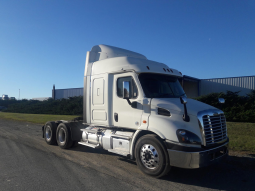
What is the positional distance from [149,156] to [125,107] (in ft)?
5.11

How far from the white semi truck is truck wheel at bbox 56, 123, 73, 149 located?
37 mm

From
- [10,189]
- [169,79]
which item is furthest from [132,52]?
[10,189]

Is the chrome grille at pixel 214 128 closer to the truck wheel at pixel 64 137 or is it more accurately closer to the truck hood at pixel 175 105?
the truck hood at pixel 175 105

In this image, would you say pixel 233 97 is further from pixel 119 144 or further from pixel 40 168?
pixel 40 168

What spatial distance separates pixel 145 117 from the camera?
5.85 metres

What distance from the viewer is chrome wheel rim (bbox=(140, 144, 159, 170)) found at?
17.9 ft

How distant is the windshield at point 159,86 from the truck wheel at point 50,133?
16.3ft

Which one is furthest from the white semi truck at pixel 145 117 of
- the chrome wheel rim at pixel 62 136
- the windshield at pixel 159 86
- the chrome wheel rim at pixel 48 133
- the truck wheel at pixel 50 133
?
the chrome wheel rim at pixel 48 133

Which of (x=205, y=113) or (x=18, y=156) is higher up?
(x=205, y=113)

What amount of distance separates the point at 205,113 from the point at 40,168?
15.0 feet

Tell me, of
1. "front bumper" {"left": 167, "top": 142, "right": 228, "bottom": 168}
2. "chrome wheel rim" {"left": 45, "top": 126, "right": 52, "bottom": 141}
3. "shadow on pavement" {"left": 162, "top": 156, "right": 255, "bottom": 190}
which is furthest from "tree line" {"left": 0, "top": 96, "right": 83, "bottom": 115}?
"front bumper" {"left": 167, "top": 142, "right": 228, "bottom": 168}

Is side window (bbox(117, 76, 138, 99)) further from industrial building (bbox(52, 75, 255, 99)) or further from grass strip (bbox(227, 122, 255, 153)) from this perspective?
industrial building (bbox(52, 75, 255, 99))

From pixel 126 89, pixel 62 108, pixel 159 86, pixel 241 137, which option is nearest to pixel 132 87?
pixel 126 89

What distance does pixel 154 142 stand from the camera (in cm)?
546
